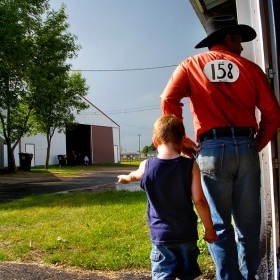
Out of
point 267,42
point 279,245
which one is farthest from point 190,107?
point 279,245

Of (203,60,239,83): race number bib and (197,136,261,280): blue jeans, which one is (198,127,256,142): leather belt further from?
(203,60,239,83): race number bib

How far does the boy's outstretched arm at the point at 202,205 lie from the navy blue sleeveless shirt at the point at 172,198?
3cm

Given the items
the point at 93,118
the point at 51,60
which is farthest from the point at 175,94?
the point at 93,118

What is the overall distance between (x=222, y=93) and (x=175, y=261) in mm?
1110

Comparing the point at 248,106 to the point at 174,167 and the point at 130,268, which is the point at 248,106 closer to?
the point at 174,167

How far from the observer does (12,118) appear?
2209cm

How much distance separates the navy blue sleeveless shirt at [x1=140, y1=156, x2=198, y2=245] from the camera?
6.53 ft

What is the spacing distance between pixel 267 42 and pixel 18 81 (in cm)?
1327

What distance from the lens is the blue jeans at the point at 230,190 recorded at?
84.8 inches

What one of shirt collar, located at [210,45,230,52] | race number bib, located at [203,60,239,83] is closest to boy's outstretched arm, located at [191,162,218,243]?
race number bib, located at [203,60,239,83]

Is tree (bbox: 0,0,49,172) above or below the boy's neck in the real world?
above

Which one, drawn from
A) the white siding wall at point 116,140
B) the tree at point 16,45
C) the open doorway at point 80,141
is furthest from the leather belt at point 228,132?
the white siding wall at point 116,140

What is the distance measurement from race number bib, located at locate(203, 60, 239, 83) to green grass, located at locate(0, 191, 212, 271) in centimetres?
179

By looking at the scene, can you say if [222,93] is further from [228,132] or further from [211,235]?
[211,235]
